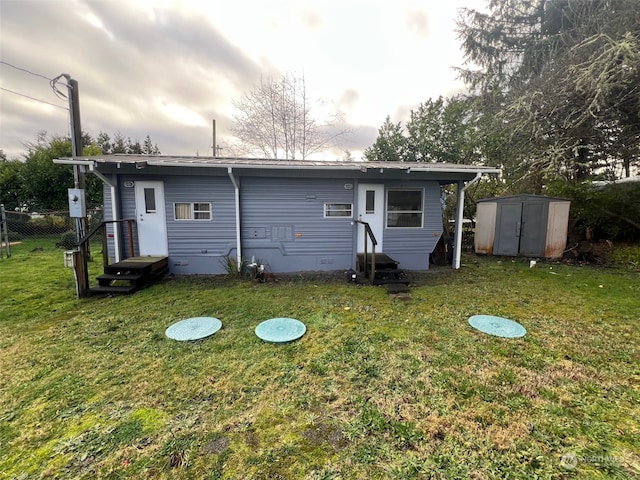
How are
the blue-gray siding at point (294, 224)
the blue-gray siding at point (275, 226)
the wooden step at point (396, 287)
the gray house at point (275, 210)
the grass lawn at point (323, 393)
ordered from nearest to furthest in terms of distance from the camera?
the grass lawn at point (323, 393) < the wooden step at point (396, 287) < the gray house at point (275, 210) < the blue-gray siding at point (275, 226) < the blue-gray siding at point (294, 224)

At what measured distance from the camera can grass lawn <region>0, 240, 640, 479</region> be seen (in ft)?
5.29

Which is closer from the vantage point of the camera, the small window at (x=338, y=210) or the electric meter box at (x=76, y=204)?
the electric meter box at (x=76, y=204)

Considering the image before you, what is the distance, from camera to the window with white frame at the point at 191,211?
19.5 feet

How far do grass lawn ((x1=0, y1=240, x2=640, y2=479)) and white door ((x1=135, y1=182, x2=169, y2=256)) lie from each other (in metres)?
1.92

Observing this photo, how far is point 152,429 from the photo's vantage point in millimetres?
1849

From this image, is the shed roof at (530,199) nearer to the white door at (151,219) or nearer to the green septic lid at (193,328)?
the green septic lid at (193,328)

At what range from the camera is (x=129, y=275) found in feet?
16.4

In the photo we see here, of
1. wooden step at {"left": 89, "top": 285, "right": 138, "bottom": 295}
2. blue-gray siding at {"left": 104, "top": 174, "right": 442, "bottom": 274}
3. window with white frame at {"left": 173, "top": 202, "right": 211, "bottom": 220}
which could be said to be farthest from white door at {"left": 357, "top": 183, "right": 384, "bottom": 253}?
wooden step at {"left": 89, "top": 285, "right": 138, "bottom": 295}

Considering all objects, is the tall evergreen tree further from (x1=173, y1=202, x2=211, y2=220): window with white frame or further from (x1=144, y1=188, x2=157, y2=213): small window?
(x1=144, y1=188, x2=157, y2=213): small window

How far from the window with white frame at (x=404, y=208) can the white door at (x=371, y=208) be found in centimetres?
20

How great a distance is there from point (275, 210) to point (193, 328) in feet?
10.9

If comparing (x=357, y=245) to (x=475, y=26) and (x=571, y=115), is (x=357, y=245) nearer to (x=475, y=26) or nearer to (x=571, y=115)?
(x=571, y=115)

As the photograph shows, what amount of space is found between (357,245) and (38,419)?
5.46 metres

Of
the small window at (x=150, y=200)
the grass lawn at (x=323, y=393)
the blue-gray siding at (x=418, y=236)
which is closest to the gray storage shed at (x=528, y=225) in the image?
the blue-gray siding at (x=418, y=236)
